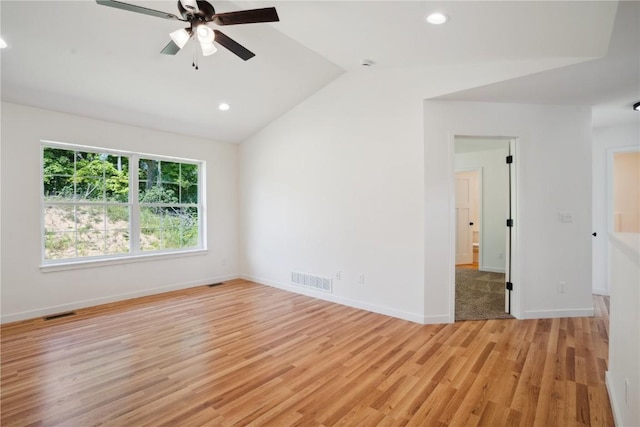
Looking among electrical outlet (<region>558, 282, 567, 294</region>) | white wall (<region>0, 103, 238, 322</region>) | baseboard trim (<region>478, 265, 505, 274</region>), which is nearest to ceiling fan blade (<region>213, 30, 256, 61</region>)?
white wall (<region>0, 103, 238, 322</region>)

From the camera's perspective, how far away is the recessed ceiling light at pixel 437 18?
2.44m

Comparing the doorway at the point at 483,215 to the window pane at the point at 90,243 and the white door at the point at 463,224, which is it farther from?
the window pane at the point at 90,243

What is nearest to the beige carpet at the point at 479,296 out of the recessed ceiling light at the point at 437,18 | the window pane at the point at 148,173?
the recessed ceiling light at the point at 437,18

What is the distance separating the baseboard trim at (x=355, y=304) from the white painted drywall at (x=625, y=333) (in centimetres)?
161

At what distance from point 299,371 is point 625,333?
6.98 ft

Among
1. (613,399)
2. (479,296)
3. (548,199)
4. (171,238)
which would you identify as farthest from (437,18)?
(171,238)

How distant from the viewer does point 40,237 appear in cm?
394

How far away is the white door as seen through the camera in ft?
25.0

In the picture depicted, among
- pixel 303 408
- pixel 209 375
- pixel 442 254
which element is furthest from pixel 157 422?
pixel 442 254

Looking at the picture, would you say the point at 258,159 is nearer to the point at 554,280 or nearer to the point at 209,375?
the point at 209,375

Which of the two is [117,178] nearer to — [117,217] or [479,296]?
[117,217]

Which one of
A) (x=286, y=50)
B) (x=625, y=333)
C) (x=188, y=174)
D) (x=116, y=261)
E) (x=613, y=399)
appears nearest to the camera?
(x=625, y=333)

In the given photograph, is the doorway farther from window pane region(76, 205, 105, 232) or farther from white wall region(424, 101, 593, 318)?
window pane region(76, 205, 105, 232)

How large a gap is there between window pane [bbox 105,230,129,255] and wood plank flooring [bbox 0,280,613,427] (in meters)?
0.96
